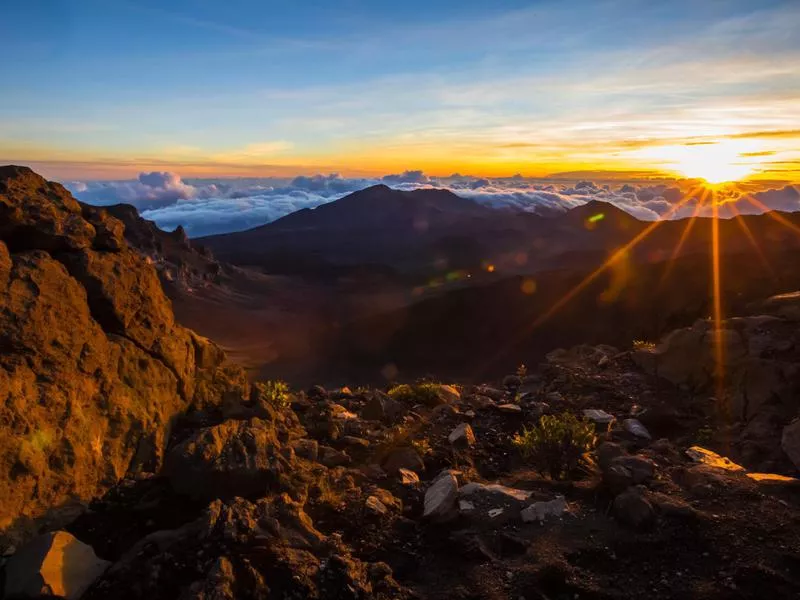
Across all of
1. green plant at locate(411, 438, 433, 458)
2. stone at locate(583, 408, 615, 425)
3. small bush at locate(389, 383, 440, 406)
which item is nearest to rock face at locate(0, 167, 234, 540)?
green plant at locate(411, 438, 433, 458)

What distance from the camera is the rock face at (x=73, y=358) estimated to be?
416 cm

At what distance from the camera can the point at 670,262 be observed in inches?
1597

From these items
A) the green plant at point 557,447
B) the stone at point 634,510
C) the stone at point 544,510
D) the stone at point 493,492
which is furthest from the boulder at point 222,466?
the stone at point 634,510

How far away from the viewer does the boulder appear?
4.49m

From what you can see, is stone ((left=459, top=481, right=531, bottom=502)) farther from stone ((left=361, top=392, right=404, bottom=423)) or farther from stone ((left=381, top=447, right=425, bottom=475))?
stone ((left=361, top=392, right=404, bottom=423))

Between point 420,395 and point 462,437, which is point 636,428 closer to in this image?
point 462,437

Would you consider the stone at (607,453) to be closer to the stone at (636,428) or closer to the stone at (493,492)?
the stone at (493,492)

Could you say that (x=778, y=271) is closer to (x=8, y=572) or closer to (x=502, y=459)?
(x=502, y=459)

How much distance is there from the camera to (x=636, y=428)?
7184 millimetres

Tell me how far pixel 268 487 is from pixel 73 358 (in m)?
2.13

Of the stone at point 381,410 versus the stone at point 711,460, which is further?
the stone at point 381,410

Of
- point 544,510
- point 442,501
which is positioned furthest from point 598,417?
point 442,501

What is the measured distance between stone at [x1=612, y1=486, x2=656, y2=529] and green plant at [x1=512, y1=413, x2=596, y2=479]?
3.19ft

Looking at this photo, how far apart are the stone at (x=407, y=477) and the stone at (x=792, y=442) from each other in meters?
4.00
